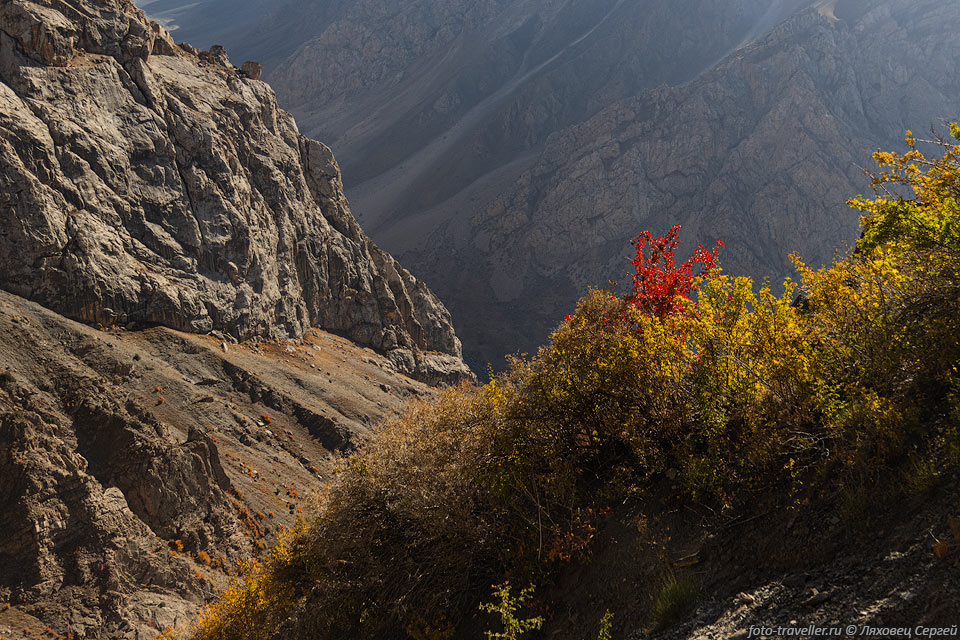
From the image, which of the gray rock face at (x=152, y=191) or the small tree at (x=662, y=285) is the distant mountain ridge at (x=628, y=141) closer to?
the gray rock face at (x=152, y=191)

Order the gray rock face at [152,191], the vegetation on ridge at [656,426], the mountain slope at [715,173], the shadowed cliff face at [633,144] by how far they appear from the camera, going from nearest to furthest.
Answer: the vegetation on ridge at [656,426], the gray rock face at [152,191], the mountain slope at [715,173], the shadowed cliff face at [633,144]

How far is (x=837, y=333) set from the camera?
8.38 meters

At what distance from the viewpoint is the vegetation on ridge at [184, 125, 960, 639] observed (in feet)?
24.9

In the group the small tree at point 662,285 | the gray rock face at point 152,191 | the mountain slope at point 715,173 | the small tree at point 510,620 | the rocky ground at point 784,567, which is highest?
the mountain slope at point 715,173

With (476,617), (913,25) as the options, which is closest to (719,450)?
(476,617)

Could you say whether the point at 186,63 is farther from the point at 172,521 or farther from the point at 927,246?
the point at 927,246

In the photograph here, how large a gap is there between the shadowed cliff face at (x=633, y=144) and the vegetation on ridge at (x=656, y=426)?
86.4 m

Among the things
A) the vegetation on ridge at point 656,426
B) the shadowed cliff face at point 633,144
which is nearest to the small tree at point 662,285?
the vegetation on ridge at point 656,426

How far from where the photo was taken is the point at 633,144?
112 metres

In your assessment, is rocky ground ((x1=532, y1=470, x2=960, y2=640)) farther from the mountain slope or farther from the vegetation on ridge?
the mountain slope

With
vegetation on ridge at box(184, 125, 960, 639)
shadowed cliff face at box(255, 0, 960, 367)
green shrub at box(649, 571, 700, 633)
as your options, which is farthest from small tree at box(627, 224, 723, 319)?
shadowed cliff face at box(255, 0, 960, 367)

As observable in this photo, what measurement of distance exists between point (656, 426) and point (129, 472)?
67.9ft

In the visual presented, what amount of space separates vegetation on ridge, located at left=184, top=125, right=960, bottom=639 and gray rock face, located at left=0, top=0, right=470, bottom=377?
84.0 ft

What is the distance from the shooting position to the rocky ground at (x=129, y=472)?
763 inches
